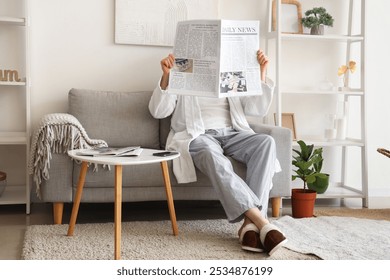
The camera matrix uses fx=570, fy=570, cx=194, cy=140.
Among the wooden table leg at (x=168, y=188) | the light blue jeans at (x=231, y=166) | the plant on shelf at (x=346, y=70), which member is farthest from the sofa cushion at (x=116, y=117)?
the plant on shelf at (x=346, y=70)

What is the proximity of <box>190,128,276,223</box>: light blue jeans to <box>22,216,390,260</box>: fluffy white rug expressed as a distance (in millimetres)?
208

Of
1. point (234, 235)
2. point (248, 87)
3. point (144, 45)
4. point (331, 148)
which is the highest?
point (144, 45)

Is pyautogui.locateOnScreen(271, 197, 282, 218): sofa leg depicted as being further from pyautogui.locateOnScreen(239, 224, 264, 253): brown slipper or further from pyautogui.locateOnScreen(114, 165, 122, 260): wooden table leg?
pyautogui.locateOnScreen(114, 165, 122, 260): wooden table leg

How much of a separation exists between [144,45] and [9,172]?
1.20 metres

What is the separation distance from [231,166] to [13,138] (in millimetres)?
1365

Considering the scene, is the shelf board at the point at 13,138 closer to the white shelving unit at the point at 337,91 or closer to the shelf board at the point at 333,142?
the white shelving unit at the point at 337,91

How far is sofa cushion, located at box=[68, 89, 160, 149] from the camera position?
343cm

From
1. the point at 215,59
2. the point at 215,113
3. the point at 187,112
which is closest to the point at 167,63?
the point at 215,59

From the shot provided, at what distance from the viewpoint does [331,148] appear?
413 centimetres

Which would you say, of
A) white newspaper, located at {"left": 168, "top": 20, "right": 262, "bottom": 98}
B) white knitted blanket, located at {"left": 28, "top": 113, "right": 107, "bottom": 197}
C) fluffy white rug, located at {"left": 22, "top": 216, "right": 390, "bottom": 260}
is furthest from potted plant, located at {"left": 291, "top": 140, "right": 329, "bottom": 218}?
white knitted blanket, located at {"left": 28, "top": 113, "right": 107, "bottom": 197}

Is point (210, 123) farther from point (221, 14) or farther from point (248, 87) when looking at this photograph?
point (221, 14)

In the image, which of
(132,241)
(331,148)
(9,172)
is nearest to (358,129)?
(331,148)

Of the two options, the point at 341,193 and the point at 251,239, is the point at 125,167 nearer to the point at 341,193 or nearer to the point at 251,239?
the point at 251,239

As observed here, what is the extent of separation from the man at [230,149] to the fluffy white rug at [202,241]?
12cm
